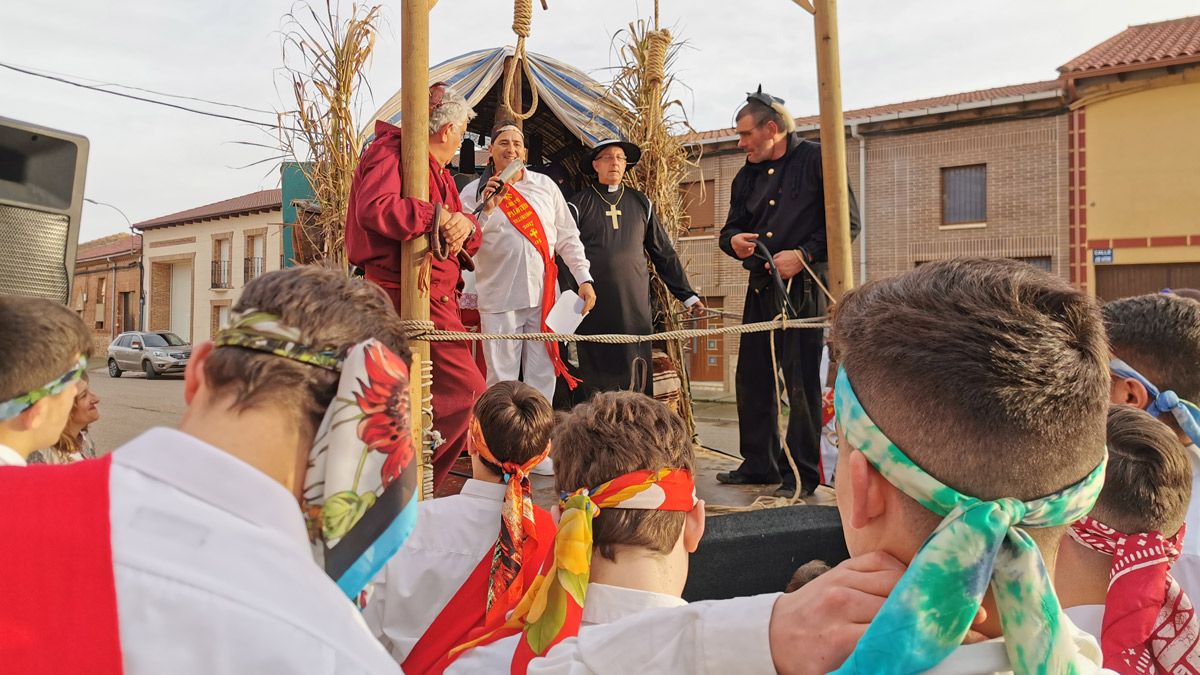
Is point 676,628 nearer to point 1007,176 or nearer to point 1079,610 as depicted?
point 1079,610

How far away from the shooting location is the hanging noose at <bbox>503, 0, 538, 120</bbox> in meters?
5.43

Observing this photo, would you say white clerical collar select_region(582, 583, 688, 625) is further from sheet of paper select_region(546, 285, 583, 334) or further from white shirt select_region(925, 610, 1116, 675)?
sheet of paper select_region(546, 285, 583, 334)

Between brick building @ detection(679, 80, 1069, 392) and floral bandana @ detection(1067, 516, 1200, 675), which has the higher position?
brick building @ detection(679, 80, 1069, 392)

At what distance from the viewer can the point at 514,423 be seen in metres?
2.28

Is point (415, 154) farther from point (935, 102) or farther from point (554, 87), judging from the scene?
point (935, 102)

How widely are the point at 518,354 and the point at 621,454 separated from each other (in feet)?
10.9

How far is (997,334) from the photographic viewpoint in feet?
3.12

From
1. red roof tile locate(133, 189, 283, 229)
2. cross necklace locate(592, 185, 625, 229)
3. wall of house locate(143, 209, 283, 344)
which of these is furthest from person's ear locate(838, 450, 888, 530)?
wall of house locate(143, 209, 283, 344)

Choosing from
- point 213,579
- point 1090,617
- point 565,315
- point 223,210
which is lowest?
point 1090,617

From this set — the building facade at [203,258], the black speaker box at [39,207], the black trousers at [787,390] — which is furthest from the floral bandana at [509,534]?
the building facade at [203,258]

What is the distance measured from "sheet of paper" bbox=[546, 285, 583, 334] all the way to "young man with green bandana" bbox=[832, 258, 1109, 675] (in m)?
3.92

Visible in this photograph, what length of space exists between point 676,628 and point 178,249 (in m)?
40.3

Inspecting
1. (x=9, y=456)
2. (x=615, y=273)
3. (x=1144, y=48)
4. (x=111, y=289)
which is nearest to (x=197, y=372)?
(x=9, y=456)

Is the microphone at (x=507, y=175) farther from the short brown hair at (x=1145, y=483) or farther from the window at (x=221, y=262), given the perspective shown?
the window at (x=221, y=262)
